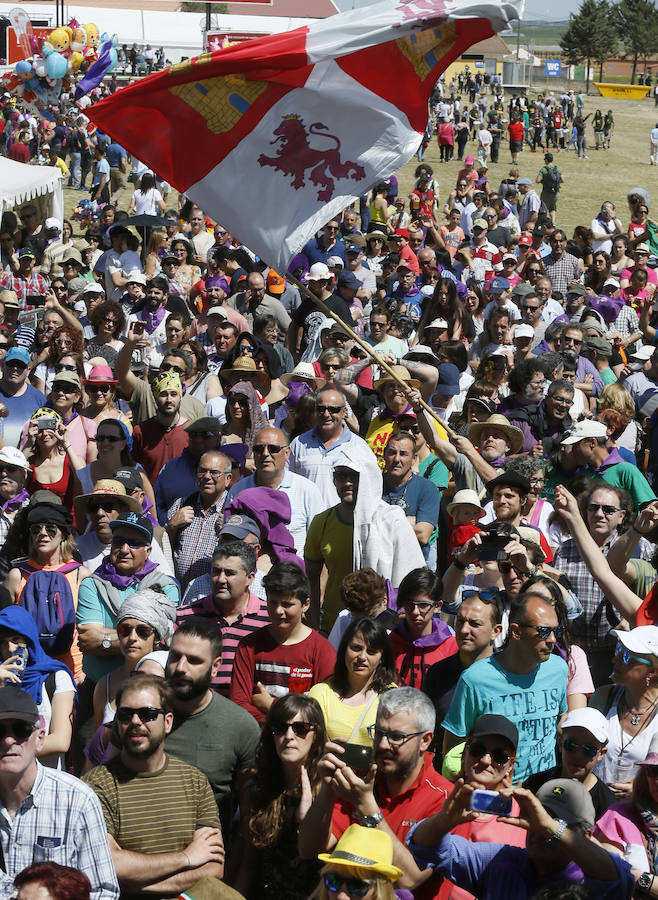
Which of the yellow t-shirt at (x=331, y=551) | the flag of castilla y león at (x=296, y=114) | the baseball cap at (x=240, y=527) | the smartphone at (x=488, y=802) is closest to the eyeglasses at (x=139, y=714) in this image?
the smartphone at (x=488, y=802)

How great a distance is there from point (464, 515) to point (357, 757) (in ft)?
10.4

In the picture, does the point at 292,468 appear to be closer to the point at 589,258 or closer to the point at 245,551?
the point at 245,551

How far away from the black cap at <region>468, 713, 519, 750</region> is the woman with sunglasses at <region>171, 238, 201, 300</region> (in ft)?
31.3

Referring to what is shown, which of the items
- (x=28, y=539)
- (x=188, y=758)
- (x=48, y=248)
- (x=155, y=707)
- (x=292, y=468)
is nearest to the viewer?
(x=155, y=707)

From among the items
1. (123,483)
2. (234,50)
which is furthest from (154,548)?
(234,50)

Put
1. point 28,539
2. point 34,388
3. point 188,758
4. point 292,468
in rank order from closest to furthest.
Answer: point 188,758 < point 28,539 < point 292,468 < point 34,388

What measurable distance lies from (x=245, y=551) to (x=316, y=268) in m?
6.29

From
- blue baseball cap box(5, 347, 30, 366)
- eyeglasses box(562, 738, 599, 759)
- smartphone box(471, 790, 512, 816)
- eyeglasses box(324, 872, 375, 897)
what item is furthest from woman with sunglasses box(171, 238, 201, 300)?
eyeglasses box(324, 872, 375, 897)

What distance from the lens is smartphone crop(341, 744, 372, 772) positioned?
3934 millimetres

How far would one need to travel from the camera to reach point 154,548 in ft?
21.1

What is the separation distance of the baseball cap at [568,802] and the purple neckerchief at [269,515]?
8.59ft

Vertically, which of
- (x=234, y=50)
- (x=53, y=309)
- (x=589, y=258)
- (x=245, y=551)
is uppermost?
(x=234, y=50)

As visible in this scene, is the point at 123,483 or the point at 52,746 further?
the point at 123,483

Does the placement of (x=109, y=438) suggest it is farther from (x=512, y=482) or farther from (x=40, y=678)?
(x=40, y=678)
